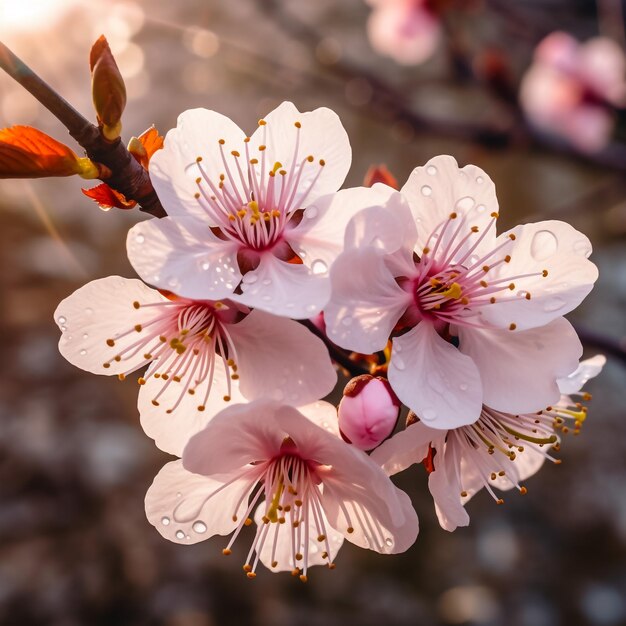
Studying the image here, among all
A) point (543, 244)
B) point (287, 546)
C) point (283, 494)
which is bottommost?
point (287, 546)

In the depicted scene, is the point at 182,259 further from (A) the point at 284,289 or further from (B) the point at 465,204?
(B) the point at 465,204

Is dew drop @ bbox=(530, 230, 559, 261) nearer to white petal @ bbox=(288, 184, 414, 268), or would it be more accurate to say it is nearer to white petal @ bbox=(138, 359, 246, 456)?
white petal @ bbox=(288, 184, 414, 268)

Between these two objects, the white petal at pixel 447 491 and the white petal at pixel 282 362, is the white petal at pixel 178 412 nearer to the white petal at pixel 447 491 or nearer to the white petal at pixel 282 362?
the white petal at pixel 282 362

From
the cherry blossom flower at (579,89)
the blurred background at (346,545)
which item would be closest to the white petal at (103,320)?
the blurred background at (346,545)

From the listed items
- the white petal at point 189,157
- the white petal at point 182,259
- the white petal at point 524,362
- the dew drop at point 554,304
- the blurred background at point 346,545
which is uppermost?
the white petal at point 189,157

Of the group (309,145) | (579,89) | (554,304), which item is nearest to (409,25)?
(579,89)

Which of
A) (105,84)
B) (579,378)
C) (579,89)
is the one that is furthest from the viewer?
(579,89)

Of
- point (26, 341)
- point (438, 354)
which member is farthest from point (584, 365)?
point (26, 341)
